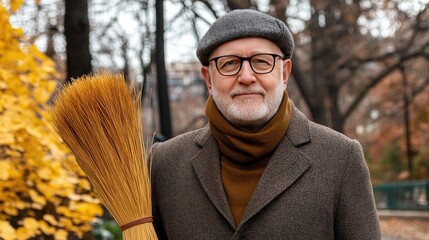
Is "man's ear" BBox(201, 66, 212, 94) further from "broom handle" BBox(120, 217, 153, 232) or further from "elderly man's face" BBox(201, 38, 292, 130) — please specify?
"broom handle" BBox(120, 217, 153, 232)

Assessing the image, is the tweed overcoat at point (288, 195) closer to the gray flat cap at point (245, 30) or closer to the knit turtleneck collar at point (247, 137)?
the knit turtleneck collar at point (247, 137)

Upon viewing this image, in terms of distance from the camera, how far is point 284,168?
7.09 ft

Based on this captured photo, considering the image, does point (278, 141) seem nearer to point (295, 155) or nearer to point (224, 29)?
point (295, 155)

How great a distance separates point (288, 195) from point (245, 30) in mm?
532

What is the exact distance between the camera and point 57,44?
12.6 m

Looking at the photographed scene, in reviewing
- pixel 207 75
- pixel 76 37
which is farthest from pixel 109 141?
pixel 76 37

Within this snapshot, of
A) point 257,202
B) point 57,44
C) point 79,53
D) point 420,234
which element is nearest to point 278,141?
point 257,202

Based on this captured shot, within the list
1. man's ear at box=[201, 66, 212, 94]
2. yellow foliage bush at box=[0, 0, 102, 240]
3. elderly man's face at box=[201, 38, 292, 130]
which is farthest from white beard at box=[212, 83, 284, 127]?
yellow foliage bush at box=[0, 0, 102, 240]

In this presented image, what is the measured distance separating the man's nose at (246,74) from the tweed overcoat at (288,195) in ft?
0.89

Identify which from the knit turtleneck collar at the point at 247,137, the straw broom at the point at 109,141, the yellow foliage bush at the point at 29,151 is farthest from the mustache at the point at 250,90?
the yellow foliage bush at the point at 29,151

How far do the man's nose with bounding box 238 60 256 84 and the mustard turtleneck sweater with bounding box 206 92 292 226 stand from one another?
6.0 inches

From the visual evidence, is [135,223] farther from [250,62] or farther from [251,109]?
[250,62]

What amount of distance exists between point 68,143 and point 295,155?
0.71 metres

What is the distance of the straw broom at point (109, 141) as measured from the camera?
A: 6.79ft
